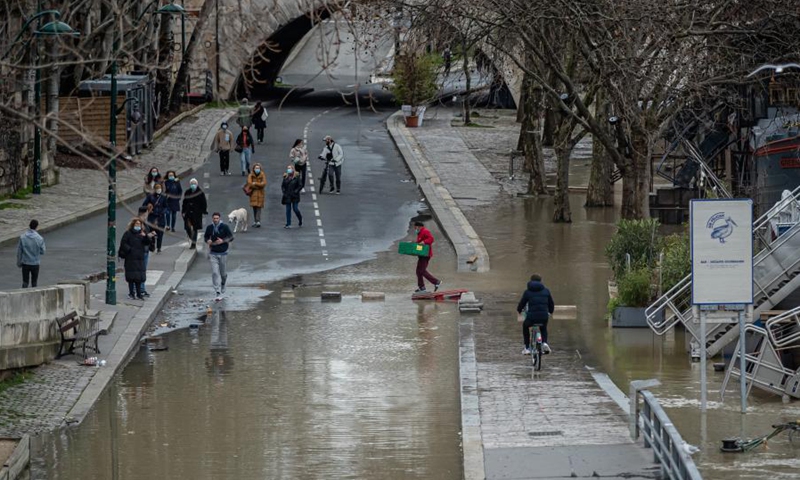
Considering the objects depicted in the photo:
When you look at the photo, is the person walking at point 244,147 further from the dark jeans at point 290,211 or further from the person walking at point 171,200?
the person walking at point 171,200

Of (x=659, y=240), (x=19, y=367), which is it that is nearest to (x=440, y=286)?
(x=659, y=240)

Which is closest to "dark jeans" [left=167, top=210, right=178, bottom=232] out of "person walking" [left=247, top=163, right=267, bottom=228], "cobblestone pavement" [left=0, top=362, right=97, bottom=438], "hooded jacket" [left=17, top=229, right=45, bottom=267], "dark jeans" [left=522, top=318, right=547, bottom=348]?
"person walking" [left=247, top=163, right=267, bottom=228]

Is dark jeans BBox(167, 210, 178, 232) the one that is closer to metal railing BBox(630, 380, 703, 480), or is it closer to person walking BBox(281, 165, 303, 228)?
person walking BBox(281, 165, 303, 228)

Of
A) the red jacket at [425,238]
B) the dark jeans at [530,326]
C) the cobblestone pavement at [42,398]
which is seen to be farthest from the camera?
the red jacket at [425,238]

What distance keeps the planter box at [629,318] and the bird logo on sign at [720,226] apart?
20.2 ft

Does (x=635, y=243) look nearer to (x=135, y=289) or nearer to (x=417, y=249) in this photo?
(x=417, y=249)

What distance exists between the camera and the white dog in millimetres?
32750

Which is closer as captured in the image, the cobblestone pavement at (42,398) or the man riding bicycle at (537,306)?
the cobblestone pavement at (42,398)

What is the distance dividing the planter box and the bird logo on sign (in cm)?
615

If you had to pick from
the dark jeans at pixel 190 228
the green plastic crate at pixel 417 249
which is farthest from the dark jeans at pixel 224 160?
the green plastic crate at pixel 417 249

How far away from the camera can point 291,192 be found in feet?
111

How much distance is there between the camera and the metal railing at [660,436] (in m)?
11.5

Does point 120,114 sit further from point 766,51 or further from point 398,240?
point 766,51

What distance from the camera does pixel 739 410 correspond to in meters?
16.5
